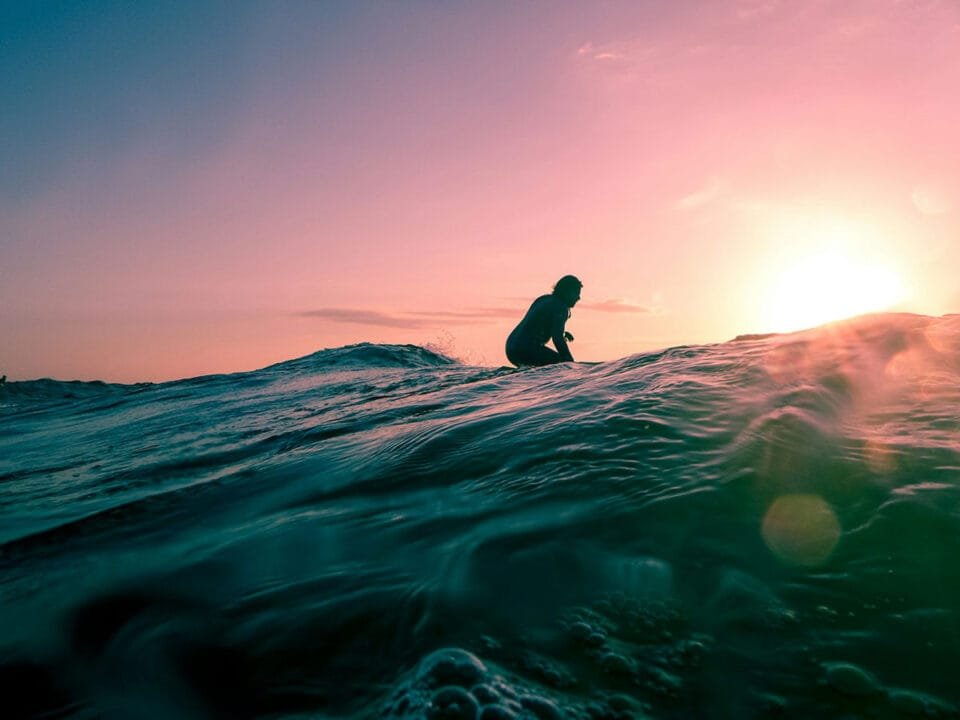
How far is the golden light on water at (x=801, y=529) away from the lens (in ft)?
6.60

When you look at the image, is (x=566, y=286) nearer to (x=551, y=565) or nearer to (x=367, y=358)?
(x=367, y=358)

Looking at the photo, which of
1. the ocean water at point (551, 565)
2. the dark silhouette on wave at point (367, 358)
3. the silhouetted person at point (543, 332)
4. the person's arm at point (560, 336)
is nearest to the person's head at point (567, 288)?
the silhouetted person at point (543, 332)

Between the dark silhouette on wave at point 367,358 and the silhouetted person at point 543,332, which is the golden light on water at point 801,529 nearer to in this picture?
the silhouetted person at point 543,332

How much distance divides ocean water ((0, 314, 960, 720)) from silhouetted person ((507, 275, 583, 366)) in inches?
275

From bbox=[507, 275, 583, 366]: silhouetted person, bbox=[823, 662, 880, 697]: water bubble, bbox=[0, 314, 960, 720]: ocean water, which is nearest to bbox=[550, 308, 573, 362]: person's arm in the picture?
bbox=[507, 275, 583, 366]: silhouetted person

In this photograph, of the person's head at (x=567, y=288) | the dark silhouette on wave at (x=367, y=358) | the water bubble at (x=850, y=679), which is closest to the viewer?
the water bubble at (x=850, y=679)

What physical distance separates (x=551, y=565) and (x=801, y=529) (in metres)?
0.99

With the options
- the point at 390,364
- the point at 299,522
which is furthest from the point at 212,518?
the point at 390,364

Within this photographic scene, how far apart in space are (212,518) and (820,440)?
131 inches

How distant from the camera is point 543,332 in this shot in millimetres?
11438

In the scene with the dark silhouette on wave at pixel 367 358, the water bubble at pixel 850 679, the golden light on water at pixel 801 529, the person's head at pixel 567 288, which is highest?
the person's head at pixel 567 288

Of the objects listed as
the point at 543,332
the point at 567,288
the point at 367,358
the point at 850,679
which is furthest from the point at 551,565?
the point at 367,358

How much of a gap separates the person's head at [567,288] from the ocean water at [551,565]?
756cm

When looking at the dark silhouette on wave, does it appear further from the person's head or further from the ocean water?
the ocean water
